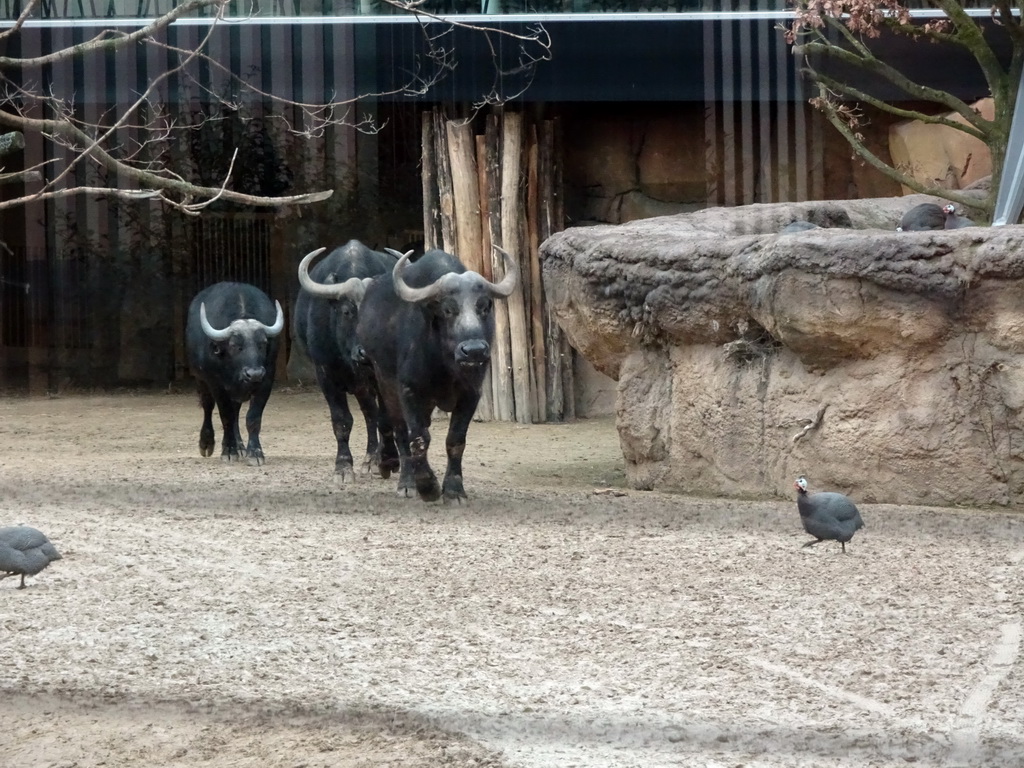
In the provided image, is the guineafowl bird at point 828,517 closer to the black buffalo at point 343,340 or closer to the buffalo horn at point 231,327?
the black buffalo at point 343,340

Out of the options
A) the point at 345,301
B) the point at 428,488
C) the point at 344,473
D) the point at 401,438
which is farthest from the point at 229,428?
the point at 428,488

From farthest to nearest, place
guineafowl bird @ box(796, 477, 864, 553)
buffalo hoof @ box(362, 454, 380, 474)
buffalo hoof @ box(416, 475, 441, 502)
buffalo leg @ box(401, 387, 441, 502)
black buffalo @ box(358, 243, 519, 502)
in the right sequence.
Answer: buffalo hoof @ box(362, 454, 380, 474) < buffalo hoof @ box(416, 475, 441, 502) < buffalo leg @ box(401, 387, 441, 502) < black buffalo @ box(358, 243, 519, 502) < guineafowl bird @ box(796, 477, 864, 553)

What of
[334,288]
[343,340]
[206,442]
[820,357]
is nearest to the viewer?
[820,357]

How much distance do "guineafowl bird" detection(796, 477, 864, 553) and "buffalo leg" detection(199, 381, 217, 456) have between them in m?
5.17

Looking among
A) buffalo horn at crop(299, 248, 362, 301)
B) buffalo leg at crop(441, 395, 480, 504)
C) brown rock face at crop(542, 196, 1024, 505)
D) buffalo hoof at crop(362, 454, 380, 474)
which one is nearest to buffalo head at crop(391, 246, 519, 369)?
buffalo leg at crop(441, 395, 480, 504)

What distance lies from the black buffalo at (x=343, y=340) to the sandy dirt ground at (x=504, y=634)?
0.81 metres

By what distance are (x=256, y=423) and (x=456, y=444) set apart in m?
2.76

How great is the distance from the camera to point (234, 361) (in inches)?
404

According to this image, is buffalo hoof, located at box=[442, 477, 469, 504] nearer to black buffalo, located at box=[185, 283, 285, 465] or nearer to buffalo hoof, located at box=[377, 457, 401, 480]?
buffalo hoof, located at box=[377, 457, 401, 480]

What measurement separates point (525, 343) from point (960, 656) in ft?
27.4

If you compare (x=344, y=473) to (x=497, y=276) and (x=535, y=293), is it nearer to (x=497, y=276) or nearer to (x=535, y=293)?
(x=497, y=276)

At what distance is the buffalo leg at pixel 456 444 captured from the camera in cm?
778

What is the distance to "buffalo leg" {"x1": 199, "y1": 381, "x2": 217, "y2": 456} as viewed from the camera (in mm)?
10375

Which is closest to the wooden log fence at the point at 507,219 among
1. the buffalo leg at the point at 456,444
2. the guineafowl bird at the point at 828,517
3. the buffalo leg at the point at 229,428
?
the buffalo leg at the point at 229,428
